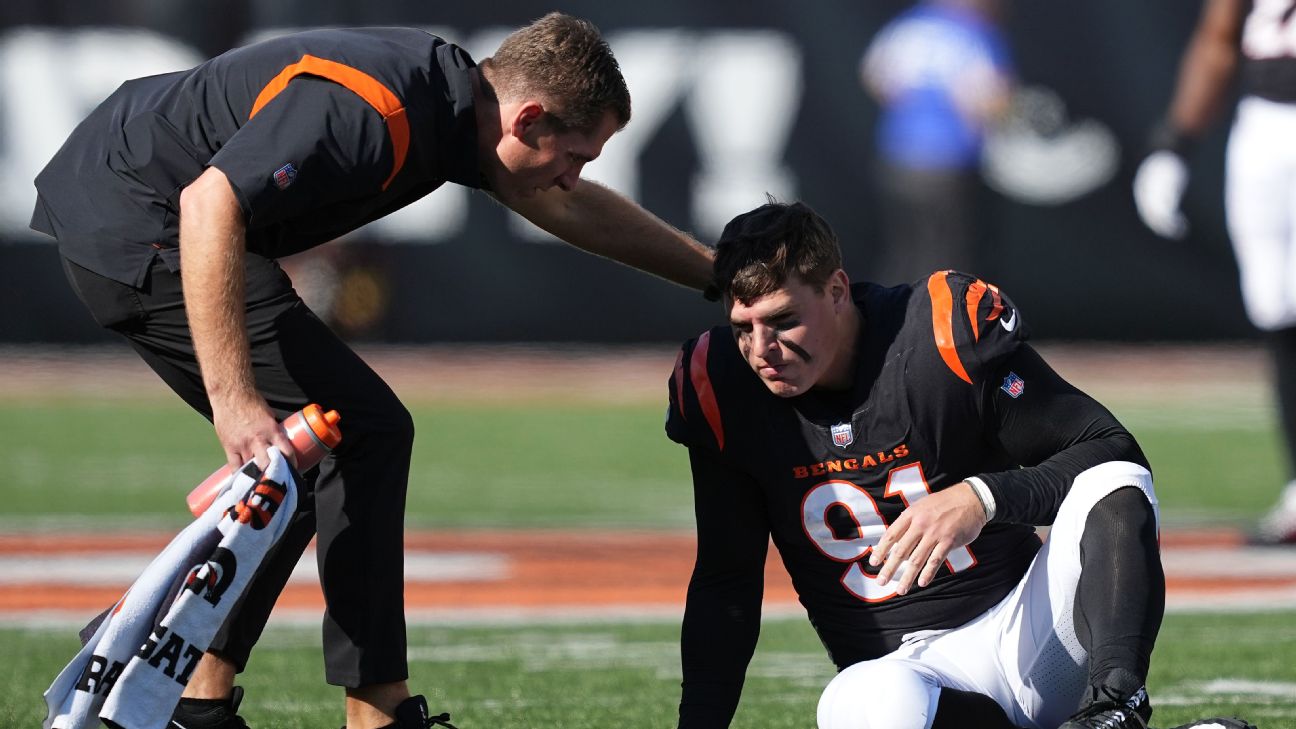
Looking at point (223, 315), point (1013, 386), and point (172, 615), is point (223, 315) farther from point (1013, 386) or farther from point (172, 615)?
point (1013, 386)

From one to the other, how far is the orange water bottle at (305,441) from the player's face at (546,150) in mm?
601

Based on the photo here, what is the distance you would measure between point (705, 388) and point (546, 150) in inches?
20.2

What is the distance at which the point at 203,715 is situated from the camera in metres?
3.33

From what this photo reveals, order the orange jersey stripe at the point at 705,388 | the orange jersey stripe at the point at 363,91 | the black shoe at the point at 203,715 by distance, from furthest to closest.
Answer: the black shoe at the point at 203,715, the orange jersey stripe at the point at 705,388, the orange jersey stripe at the point at 363,91

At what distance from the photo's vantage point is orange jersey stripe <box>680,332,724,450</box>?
3.04m

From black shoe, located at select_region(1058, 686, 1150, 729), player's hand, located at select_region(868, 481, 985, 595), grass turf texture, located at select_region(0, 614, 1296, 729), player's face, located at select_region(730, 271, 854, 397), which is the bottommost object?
grass turf texture, located at select_region(0, 614, 1296, 729)

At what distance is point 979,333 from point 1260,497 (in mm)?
5023

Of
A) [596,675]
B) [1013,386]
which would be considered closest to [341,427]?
[1013,386]

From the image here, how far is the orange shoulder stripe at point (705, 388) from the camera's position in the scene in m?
3.04

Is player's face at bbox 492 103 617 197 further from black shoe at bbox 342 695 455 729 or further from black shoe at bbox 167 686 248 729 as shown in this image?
black shoe at bbox 167 686 248 729

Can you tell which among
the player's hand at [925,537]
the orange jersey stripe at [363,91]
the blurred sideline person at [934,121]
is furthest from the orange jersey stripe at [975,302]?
the blurred sideline person at [934,121]

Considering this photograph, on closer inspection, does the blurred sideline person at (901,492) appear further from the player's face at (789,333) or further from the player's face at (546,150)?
the player's face at (546,150)

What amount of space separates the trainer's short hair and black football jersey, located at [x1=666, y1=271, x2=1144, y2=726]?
193 millimetres

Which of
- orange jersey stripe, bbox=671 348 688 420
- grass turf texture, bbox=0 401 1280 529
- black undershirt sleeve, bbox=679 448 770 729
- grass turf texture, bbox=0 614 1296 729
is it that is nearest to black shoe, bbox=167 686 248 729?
grass turf texture, bbox=0 614 1296 729
